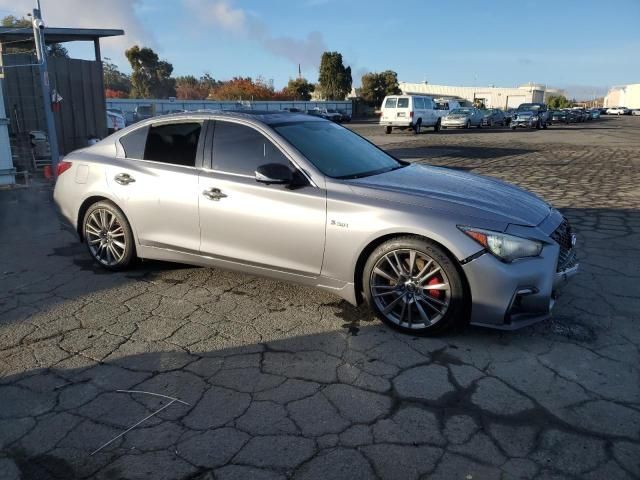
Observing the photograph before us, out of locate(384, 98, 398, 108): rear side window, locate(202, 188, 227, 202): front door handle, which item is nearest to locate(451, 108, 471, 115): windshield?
locate(384, 98, 398, 108): rear side window

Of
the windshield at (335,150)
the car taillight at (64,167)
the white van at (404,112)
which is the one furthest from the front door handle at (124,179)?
the white van at (404,112)

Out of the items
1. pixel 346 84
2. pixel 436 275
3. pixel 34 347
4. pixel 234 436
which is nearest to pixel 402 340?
pixel 436 275

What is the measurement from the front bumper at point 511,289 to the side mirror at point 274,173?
Answer: 1462mm

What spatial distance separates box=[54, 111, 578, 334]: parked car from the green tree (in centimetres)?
6805

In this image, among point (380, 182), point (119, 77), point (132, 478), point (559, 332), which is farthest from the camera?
point (119, 77)

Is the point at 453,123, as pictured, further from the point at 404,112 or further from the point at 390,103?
the point at 404,112

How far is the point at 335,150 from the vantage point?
14.7ft

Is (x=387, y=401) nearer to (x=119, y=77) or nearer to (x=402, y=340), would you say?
(x=402, y=340)

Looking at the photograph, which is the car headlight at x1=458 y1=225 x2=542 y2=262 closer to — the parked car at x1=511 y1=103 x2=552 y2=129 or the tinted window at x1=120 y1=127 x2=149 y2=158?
the tinted window at x1=120 y1=127 x2=149 y2=158

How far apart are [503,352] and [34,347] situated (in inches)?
128

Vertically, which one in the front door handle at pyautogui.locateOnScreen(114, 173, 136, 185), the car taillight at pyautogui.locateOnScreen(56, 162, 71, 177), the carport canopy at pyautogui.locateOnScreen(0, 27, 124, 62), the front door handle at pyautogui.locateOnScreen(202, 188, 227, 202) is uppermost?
the carport canopy at pyautogui.locateOnScreen(0, 27, 124, 62)

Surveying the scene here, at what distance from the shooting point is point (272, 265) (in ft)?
13.5

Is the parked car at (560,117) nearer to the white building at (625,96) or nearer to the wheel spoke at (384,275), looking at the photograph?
the wheel spoke at (384,275)

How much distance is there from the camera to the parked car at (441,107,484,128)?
33781 mm
